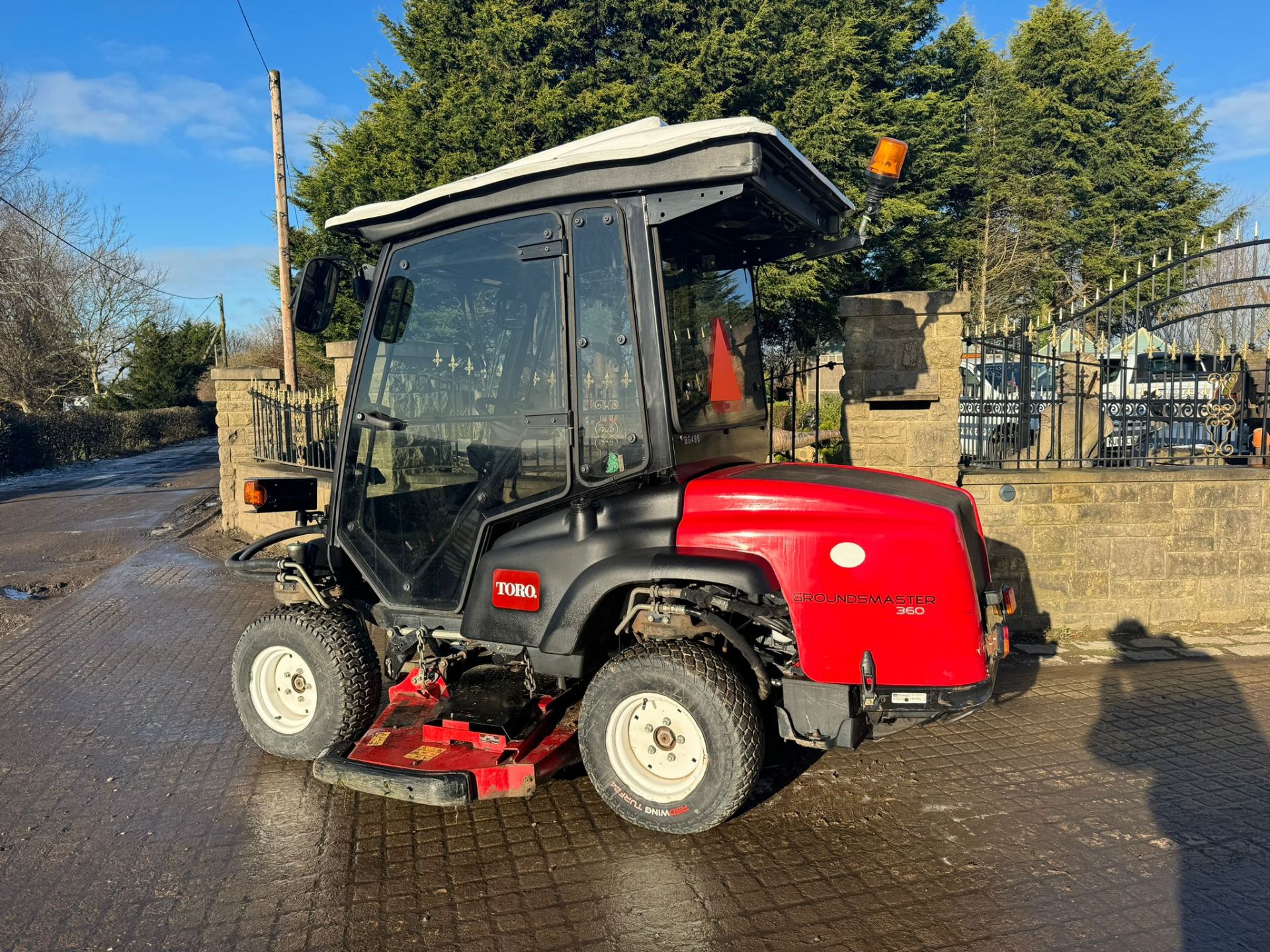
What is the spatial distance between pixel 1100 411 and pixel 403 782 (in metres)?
5.73

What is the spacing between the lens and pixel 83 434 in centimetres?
2619

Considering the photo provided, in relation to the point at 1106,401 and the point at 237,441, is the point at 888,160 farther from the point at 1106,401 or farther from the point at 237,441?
the point at 237,441

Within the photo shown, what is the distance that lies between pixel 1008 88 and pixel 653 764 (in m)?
32.6

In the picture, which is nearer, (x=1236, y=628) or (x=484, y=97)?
(x=1236, y=628)

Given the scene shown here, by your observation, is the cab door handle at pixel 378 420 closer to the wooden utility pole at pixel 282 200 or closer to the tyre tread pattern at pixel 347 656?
the tyre tread pattern at pixel 347 656

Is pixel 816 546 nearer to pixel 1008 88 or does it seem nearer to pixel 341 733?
pixel 341 733

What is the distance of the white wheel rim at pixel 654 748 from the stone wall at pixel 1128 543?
161 inches

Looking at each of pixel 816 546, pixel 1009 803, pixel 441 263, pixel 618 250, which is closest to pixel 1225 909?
pixel 1009 803

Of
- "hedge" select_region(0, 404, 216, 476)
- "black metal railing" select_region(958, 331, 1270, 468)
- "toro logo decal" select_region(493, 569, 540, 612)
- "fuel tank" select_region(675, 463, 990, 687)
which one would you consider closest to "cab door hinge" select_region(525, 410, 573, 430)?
"toro logo decal" select_region(493, 569, 540, 612)

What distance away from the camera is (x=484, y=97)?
71.4 ft

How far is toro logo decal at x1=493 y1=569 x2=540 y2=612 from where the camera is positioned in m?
3.88

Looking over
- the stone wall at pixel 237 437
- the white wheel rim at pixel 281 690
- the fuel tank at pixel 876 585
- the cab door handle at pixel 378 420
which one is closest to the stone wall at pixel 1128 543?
the fuel tank at pixel 876 585

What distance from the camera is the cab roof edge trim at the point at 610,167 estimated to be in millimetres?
3506

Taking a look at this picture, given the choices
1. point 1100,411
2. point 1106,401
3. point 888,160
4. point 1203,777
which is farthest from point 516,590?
point 1106,401
